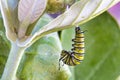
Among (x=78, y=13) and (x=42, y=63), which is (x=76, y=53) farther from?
(x=78, y=13)

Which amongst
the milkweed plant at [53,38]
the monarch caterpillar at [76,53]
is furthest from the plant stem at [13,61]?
the monarch caterpillar at [76,53]

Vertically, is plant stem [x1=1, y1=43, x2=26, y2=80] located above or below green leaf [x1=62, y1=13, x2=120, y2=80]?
below

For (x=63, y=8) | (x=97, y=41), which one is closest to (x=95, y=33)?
(x=97, y=41)

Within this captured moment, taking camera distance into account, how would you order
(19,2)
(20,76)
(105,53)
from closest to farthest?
(19,2) → (20,76) → (105,53)

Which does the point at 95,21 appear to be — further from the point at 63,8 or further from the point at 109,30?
the point at 63,8

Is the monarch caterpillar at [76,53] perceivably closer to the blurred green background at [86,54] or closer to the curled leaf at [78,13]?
the blurred green background at [86,54]

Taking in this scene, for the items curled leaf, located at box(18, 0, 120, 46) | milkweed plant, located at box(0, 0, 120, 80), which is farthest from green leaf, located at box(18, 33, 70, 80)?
curled leaf, located at box(18, 0, 120, 46)

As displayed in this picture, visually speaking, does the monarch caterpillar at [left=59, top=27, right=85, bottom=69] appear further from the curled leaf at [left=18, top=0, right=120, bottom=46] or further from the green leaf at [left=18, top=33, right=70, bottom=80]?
the curled leaf at [left=18, top=0, right=120, bottom=46]
